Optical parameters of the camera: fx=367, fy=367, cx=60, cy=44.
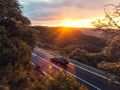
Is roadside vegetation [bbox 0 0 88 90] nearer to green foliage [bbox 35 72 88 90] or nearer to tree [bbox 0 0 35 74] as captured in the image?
tree [bbox 0 0 35 74]

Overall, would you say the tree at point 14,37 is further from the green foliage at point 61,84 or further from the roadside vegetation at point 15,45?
the green foliage at point 61,84

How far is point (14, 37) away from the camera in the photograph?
30922mm

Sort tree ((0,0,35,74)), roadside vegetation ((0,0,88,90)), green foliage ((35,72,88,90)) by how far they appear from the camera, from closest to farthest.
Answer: green foliage ((35,72,88,90)) < roadside vegetation ((0,0,88,90)) < tree ((0,0,35,74))

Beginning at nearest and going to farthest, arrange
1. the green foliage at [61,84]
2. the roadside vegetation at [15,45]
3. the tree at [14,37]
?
the green foliage at [61,84] → the roadside vegetation at [15,45] → the tree at [14,37]

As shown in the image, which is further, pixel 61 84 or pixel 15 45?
pixel 15 45

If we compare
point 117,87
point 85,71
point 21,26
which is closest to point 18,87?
point 21,26

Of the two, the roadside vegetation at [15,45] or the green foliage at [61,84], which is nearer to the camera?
the green foliage at [61,84]

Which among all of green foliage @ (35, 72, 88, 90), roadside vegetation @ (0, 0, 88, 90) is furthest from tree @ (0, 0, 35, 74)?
green foliage @ (35, 72, 88, 90)

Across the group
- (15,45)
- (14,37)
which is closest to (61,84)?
(15,45)

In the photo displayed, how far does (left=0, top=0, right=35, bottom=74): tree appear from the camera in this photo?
29.5 meters

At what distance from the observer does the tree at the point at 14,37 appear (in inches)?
1160

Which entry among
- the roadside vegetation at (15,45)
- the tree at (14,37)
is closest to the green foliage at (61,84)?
the roadside vegetation at (15,45)

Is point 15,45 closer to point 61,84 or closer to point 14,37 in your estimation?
point 14,37

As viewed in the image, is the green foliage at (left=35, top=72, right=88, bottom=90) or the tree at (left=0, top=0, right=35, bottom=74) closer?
the green foliage at (left=35, top=72, right=88, bottom=90)
